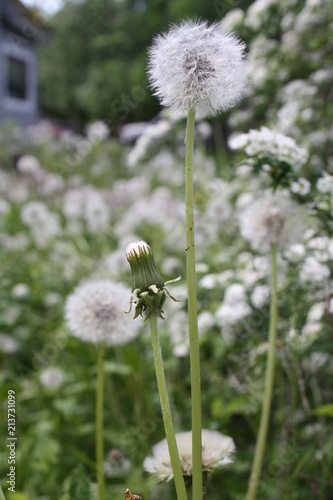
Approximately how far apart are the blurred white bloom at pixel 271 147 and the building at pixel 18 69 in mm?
12209

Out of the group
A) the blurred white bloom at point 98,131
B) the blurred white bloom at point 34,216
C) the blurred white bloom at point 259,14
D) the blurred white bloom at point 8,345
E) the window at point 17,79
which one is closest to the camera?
the blurred white bloom at point 8,345

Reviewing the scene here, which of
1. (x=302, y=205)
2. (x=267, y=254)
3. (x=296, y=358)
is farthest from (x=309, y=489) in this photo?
(x=302, y=205)

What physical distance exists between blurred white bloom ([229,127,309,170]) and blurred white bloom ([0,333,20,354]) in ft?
5.25

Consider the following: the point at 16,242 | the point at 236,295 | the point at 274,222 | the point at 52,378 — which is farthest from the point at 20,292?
the point at 274,222

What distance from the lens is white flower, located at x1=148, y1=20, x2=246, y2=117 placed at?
26.8 inches

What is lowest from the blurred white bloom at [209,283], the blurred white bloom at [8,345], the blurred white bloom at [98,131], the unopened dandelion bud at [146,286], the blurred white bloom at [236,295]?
the unopened dandelion bud at [146,286]

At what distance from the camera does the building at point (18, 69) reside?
13.2m

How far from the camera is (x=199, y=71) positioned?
2.25 ft

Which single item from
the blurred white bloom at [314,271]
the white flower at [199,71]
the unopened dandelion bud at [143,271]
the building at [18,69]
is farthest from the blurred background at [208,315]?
the building at [18,69]

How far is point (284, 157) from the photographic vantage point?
47.3 inches

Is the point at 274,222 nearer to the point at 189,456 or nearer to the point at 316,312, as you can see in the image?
the point at 316,312

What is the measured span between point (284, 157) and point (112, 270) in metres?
1.53

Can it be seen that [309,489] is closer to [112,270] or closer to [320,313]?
[320,313]

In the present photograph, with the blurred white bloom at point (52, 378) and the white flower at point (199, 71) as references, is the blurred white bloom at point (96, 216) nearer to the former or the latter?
the blurred white bloom at point (52, 378)
